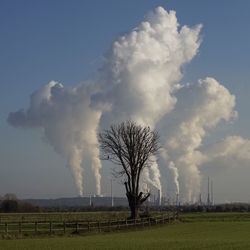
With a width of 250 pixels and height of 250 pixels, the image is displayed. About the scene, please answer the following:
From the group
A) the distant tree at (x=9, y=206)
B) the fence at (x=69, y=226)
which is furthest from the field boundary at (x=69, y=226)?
the distant tree at (x=9, y=206)

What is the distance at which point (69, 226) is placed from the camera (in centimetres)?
5334

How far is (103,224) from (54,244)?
18922 millimetres

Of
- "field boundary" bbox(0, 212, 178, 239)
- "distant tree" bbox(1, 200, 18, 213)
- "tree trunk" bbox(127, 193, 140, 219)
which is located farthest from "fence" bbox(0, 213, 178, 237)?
"distant tree" bbox(1, 200, 18, 213)

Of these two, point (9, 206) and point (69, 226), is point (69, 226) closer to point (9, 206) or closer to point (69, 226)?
point (69, 226)

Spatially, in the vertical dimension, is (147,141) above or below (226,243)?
above

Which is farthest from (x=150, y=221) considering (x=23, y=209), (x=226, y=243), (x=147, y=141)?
(x=23, y=209)

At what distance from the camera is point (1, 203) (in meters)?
128

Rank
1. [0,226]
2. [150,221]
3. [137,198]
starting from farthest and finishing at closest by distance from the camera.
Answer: [137,198] < [150,221] < [0,226]

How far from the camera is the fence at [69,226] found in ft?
145

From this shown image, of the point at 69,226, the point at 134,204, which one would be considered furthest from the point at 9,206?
the point at 69,226

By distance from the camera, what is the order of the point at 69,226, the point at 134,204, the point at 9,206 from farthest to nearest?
the point at 9,206, the point at 134,204, the point at 69,226

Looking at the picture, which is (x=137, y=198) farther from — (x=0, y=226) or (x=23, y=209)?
(x=23, y=209)

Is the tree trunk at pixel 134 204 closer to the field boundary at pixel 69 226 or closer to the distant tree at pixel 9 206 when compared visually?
the field boundary at pixel 69 226

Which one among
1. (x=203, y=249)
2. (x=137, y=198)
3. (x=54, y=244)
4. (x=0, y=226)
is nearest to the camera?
(x=203, y=249)
